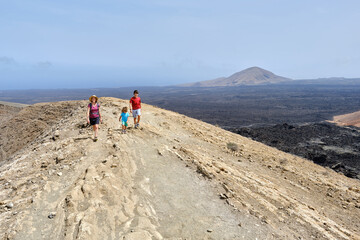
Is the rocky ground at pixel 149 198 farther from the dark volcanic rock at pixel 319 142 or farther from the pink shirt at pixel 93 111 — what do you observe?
the dark volcanic rock at pixel 319 142

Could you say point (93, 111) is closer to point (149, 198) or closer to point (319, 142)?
point (149, 198)

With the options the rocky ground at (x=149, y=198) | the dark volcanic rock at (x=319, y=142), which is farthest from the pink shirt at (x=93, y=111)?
the dark volcanic rock at (x=319, y=142)

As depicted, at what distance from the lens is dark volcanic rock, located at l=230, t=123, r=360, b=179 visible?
23467 millimetres

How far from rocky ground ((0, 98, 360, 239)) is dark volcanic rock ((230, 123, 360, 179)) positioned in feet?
48.5

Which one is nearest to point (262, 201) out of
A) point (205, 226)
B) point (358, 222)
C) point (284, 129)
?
point (205, 226)

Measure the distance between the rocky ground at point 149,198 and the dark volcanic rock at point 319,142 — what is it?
48.5 feet

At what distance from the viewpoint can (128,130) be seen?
9617 mm

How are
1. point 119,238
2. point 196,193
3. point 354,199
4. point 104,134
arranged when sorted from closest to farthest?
point 119,238 → point 196,193 → point 104,134 → point 354,199

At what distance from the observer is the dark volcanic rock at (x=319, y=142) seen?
77.0 ft

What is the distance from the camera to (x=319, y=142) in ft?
106

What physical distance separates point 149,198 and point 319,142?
32.9m

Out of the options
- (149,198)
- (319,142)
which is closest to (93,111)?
(149,198)

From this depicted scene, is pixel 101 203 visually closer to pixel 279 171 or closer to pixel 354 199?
pixel 279 171

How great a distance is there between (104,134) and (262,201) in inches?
229
